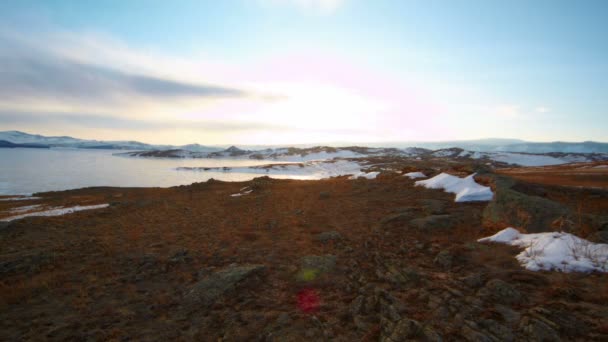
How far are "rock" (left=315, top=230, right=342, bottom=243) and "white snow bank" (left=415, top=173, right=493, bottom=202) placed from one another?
866 cm

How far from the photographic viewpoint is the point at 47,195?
1382 inches

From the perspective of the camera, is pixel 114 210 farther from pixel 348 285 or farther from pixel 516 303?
pixel 516 303

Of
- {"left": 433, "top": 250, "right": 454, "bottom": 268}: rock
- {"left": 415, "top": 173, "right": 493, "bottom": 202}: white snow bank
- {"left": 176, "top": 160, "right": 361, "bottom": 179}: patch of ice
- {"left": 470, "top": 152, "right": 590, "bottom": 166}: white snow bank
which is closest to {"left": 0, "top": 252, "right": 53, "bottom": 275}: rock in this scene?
{"left": 433, "top": 250, "right": 454, "bottom": 268}: rock

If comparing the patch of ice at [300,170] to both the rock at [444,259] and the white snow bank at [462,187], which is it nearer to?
the white snow bank at [462,187]

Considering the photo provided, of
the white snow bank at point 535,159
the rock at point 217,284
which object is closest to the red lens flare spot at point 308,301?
the rock at point 217,284

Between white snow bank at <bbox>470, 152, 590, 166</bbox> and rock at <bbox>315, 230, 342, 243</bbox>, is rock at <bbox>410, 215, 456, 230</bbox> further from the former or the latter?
white snow bank at <bbox>470, 152, 590, 166</bbox>

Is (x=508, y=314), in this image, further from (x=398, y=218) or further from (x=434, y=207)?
(x=434, y=207)

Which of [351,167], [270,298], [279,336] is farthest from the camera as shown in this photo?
[351,167]

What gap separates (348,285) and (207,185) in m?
34.2

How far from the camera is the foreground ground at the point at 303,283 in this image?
529 centimetres

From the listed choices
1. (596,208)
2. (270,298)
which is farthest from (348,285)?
(596,208)

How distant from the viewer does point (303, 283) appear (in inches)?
302

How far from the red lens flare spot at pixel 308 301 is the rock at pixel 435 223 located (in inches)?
281

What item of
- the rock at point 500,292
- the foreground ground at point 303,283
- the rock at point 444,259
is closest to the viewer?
the foreground ground at point 303,283
